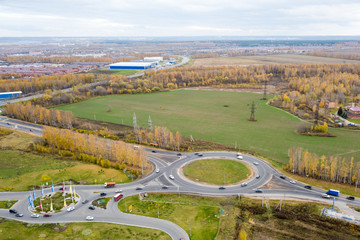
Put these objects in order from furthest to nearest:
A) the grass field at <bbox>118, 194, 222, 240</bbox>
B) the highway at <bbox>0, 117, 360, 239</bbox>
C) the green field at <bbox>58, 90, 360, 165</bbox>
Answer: the green field at <bbox>58, 90, 360, 165</bbox> → the highway at <bbox>0, 117, 360, 239</bbox> → the grass field at <bbox>118, 194, 222, 240</bbox>

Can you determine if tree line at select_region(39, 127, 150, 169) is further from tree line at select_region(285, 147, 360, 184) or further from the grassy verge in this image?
tree line at select_region(285, 147, 360, 184)

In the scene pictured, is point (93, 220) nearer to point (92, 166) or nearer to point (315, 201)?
point (92, 166)

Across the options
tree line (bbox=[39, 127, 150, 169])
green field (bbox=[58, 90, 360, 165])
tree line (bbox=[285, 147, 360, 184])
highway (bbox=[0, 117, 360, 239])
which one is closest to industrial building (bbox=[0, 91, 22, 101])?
green field (bbox=[58, 90, 360, 165])

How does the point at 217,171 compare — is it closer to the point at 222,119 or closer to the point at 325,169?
the point at 325,169

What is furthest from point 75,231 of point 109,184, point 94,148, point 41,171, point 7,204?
point 94,148

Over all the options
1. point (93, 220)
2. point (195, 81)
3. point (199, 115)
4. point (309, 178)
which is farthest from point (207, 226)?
point (195, 81)

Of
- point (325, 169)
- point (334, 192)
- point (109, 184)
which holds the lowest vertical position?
point (109, 184)
